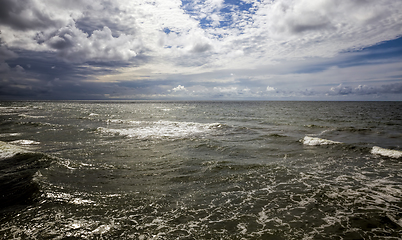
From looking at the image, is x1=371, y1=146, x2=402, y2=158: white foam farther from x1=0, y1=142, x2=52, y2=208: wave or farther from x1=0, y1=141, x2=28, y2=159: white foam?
x1=0, y1=141, x2=28, y2=159: white foam

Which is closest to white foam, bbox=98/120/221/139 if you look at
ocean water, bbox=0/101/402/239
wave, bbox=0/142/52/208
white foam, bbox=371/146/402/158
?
ocean water, bbox=0/101/402/239

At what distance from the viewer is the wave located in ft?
21.6

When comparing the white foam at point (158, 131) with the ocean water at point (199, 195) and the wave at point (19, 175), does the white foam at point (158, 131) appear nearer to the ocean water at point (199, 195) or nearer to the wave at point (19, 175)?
the ocean water at point (199, 195)

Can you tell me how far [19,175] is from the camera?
852 centimetres

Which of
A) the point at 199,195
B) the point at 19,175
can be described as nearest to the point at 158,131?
the point at 19,175

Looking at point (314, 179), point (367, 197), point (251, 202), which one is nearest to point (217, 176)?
point (251, 202)

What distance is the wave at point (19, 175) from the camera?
21.6 ft

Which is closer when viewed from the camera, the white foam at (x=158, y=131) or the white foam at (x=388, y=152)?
the white foam at (x=388, y=152)

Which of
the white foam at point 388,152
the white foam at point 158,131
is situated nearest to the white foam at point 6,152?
the white foam at point 158,131

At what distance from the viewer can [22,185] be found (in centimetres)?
744

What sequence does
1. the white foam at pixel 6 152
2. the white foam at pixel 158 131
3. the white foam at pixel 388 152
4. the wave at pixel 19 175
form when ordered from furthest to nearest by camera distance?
the white foam at pixel 158 131, the white foam at pixel 388 152, the white foam at pixel 6 152, the wave at pixel 19 175

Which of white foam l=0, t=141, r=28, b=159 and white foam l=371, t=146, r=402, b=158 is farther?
white foam l=371, t=146, r=402, b=158

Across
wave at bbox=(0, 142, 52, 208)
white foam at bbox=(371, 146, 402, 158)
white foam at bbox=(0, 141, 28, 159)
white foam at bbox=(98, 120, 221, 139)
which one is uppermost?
white foam at bbox=(0, 141, 28, 159)

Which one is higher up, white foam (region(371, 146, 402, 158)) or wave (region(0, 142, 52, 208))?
wave (region(0, 142, 52, 208))
